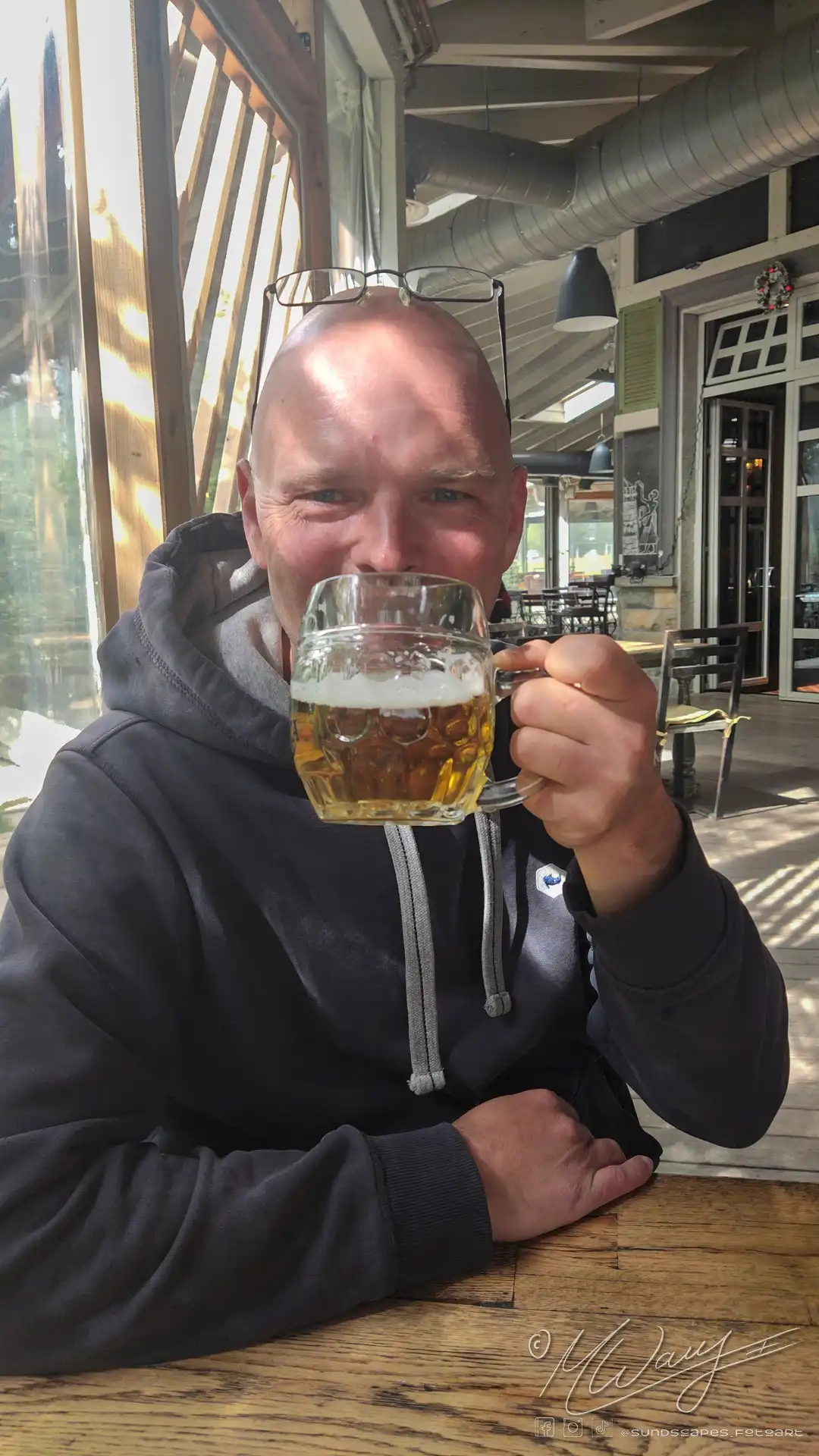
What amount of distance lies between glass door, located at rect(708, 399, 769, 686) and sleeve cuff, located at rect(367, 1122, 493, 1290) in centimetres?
781

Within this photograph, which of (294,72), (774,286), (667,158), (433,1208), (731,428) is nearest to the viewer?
(433,1208)

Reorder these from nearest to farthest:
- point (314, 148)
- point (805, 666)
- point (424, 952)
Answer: point (424, 952), point (314, 148), point (805, 666)

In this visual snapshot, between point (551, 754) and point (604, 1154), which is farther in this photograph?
point (604, 1154)

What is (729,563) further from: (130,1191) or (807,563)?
(130,1191)

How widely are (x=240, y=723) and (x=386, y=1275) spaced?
1.52 feet

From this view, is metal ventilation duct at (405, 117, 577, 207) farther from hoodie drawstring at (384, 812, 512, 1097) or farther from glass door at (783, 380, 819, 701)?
hoodie drawstring at (384, 812, 512, 1097)

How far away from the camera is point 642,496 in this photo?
8117 mm

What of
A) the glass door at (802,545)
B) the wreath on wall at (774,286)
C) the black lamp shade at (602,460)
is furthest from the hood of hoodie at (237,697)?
the black lamp shade at (602,460)

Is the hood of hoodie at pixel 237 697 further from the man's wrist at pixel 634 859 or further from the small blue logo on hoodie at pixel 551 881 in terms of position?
the man's wrist at pixel 634 859

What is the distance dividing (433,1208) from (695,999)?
0.27 metres

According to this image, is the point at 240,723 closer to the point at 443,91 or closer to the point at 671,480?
the point at 443,91

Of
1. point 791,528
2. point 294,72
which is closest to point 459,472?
point 294,72

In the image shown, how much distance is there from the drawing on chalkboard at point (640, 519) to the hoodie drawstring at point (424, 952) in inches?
299

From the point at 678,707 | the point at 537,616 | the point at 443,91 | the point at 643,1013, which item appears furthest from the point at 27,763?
the point at 537,616
